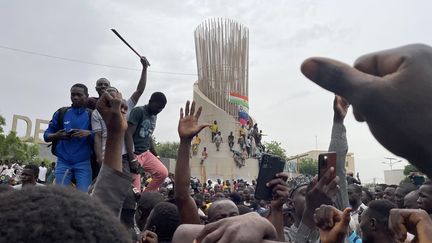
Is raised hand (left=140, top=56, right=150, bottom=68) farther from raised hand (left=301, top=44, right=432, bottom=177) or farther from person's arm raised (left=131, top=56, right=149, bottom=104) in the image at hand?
raised hand (left=301, top=44, right=432, bottom=177)

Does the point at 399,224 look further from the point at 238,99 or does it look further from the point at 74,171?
the point at 238,99

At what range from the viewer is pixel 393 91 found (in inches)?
41.8

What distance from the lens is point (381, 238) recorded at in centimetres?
336

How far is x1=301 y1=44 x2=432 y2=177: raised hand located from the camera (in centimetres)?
106

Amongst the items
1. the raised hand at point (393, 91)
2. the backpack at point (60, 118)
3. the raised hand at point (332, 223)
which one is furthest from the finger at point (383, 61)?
the backpack at point (60, 118)

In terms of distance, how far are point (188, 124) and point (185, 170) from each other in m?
0.30

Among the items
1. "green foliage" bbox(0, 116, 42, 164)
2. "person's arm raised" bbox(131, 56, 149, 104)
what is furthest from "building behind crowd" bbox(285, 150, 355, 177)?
"person's arm raised" bbox(131, 56, 149, 104)

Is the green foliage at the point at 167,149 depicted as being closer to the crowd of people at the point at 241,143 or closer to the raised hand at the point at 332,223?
the crowd of people at the point at 241,143

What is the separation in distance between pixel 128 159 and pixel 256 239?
144 inches

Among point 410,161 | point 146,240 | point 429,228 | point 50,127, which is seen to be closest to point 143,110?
point 50,127

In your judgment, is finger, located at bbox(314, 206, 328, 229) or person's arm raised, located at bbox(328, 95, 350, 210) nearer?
finger, located at bbox(314, 206, 328, 229)

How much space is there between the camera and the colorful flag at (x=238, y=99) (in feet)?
117

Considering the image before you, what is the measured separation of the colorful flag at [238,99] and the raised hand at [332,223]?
33785 millimetres

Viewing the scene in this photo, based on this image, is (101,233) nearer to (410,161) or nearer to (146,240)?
(410,161)
